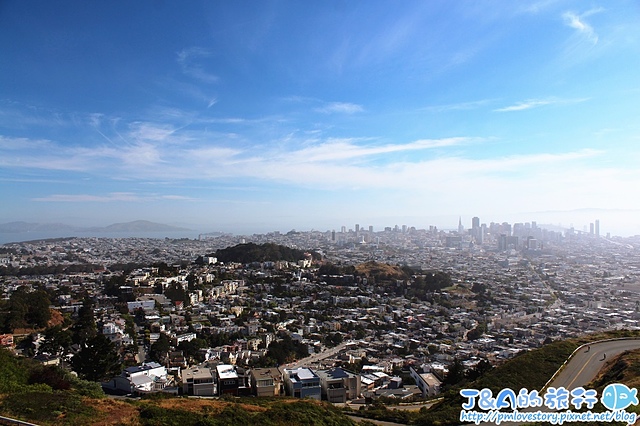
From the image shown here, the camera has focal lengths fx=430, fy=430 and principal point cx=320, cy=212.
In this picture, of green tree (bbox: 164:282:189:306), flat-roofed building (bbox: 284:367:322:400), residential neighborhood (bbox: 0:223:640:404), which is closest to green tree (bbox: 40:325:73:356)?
residential neighborhood (bbox: 0:223:640:404)

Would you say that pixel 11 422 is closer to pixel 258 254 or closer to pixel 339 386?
pixel 339 386

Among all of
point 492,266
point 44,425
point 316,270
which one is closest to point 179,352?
point 44,425

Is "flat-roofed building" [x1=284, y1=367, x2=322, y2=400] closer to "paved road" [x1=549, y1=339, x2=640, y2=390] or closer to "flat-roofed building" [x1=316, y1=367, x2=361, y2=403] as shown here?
"flat-roofed building" [x1=316, y1=367, x2=361, y2=403]

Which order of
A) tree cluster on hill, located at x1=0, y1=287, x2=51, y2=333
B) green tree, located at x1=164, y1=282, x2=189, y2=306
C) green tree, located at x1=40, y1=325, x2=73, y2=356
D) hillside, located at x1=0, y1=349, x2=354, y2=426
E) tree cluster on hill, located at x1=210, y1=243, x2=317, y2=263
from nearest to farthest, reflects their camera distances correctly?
1. hillside, located at x1=0, y1=349, x2=354, y2=426
2. green tree, located at x1=40, y1=325, x2=73, y2=356
3. tree cluster on hill, located at x1=0, y1=287, x2=51, y2=333
4. green tree, located at x1=164, y1=282, x2=189, y2=306
5. tree cluster on hill, located at x1=210, y1=243, x2=317, y2=263

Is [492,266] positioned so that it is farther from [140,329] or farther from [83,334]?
[83,334]

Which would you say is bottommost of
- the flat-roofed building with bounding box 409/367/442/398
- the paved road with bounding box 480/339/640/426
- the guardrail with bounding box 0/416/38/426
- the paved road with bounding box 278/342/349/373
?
the paved road with bounding box 278/342/349/373

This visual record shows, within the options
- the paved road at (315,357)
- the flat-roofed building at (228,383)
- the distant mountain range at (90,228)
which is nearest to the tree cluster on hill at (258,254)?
the paved road at (315,357)
